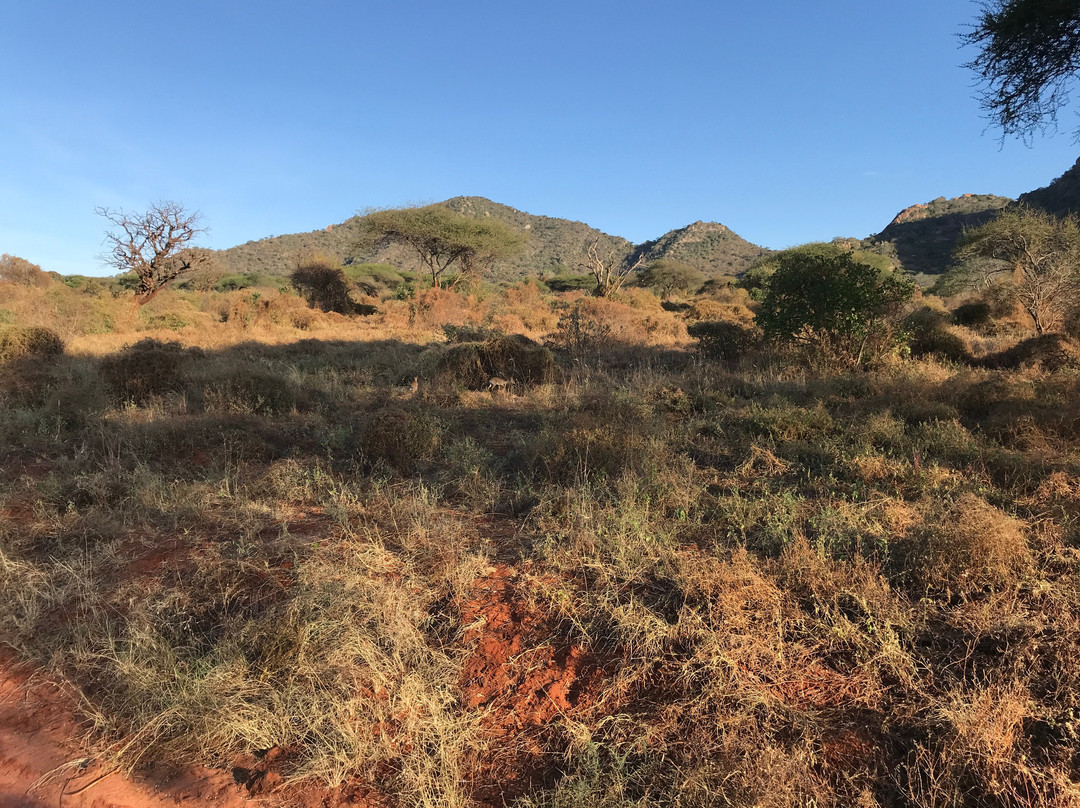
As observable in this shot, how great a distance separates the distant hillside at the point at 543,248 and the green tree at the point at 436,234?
19.1 meters

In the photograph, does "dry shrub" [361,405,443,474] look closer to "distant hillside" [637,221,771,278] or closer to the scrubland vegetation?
the scrubland vegetation

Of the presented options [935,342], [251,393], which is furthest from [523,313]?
[251,393]

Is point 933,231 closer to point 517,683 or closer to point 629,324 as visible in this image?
point 629,324

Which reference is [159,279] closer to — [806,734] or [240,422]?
[240,422]

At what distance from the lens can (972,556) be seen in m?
2.57

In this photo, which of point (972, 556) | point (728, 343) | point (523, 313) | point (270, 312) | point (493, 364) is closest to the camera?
point (972, 556)

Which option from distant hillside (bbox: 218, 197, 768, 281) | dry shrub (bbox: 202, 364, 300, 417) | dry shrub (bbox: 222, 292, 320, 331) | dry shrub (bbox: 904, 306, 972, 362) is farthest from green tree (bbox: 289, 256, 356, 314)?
distant hillside (bbox: 218, 197, 768, 281)

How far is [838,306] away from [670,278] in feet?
85.5

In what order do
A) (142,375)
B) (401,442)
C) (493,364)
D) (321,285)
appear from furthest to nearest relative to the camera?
(321,285) < (493,364) < (142,375) < (401,442)

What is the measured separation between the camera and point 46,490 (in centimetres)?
405

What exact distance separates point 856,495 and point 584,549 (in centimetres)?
187

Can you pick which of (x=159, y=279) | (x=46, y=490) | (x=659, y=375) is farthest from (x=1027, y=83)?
(x=159, y=279)

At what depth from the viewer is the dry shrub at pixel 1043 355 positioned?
727 centimetres

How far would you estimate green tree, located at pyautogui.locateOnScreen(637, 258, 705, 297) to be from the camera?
107 ft
